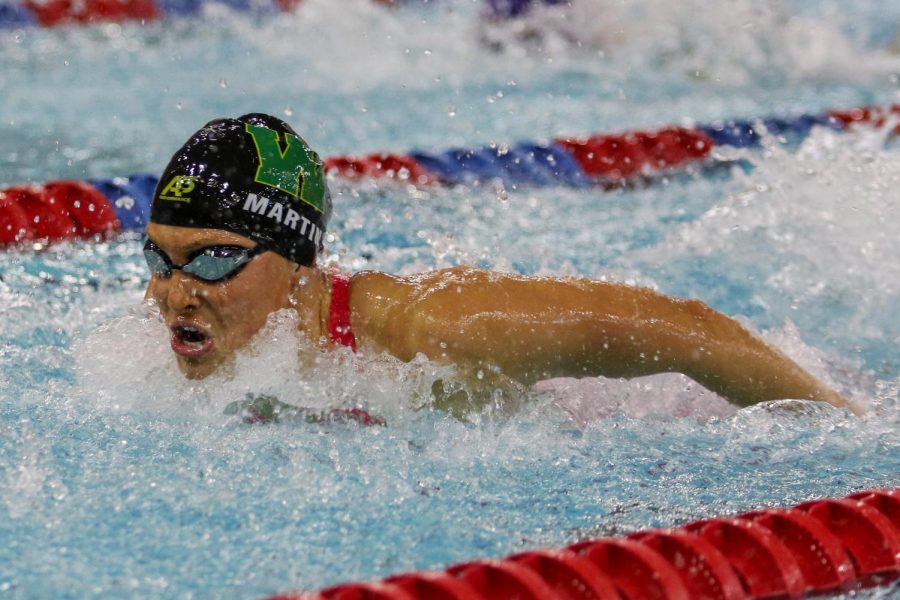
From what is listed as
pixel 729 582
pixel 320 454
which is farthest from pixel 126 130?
pixel 729 582

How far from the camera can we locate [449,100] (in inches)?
228

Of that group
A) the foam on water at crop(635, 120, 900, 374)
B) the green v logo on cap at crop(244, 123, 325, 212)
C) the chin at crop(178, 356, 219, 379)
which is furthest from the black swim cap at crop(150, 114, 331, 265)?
the foam on water at crop(635, 120, 900, 374)

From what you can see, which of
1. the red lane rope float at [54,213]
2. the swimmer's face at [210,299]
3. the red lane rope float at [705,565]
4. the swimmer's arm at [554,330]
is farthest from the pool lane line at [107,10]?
the red lane rope float at [705,565]

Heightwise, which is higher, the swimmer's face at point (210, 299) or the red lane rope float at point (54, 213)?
the red lane rope float at point (54, 213)

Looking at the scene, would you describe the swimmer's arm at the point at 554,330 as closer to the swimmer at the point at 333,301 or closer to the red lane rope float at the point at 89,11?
the swimmer at the point at 333,301

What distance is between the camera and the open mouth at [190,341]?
7.43 ft

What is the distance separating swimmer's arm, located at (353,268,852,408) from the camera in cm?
226

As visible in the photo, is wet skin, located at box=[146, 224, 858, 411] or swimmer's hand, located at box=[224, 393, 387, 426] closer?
wet skin, located at box=[146, 224, 858, 411]

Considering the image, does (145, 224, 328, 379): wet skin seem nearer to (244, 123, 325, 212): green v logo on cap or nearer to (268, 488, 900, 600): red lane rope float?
(244, 123, 325, 212): green v logo on cap

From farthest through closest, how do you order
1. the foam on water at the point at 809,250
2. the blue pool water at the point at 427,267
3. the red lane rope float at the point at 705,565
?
the foam on water at the point at 809,250
the blue pool water at the point at 427,267
the red lane rope float at the point at 705,565

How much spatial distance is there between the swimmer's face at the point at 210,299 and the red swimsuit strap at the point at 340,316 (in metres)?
0.10

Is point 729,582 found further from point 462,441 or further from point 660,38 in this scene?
point 660,38

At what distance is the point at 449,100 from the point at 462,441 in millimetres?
3633


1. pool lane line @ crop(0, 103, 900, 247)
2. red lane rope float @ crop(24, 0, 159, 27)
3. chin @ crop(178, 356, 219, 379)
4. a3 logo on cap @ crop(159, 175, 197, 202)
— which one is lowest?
chin @ crop(178, 356, 219, 379)
